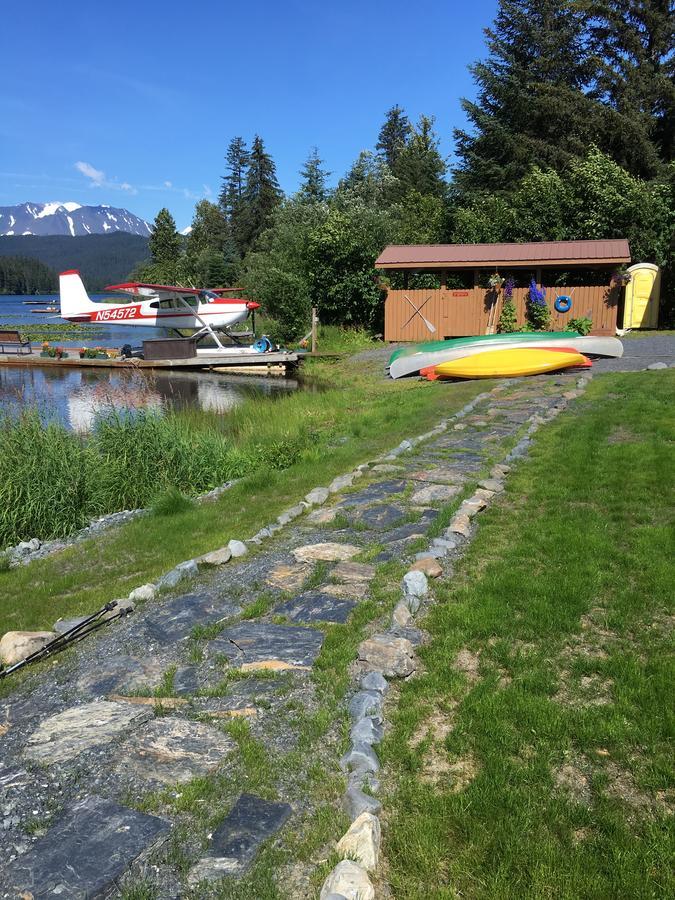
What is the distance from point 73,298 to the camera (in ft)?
98.0

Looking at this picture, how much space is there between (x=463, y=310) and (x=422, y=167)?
102 feet

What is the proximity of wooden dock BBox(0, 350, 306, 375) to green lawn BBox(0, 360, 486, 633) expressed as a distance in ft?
32.7

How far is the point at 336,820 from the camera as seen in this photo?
2.34 m

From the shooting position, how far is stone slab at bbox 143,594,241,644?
12.7 feet

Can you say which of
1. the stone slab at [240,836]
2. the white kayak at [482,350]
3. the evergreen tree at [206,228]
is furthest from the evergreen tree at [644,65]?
the evergreen tree at [206,228]

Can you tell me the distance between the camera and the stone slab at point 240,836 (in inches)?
83.9

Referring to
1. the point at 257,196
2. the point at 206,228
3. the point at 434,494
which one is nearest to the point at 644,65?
the point at 434,494

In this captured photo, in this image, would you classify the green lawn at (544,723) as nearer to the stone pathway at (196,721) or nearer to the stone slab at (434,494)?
the stone pathway at (196,721)

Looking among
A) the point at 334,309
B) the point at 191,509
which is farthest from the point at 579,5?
the point at 191,509

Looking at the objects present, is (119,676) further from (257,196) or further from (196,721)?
(257,196)

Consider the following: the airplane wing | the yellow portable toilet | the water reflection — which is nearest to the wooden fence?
the yellow portable toilet

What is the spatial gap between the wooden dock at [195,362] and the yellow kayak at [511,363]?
31.7 ft

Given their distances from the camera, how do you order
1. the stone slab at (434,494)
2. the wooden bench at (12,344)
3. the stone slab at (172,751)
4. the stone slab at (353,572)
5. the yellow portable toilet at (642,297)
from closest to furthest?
the stone slab at (172,751)
the stone slab at (353,572)
the stone slab at (434,494)
the yellow portable toilet at (642,297)
the wooden bench at (12,344)

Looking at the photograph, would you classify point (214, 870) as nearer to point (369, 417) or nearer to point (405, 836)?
point (405, 836)
